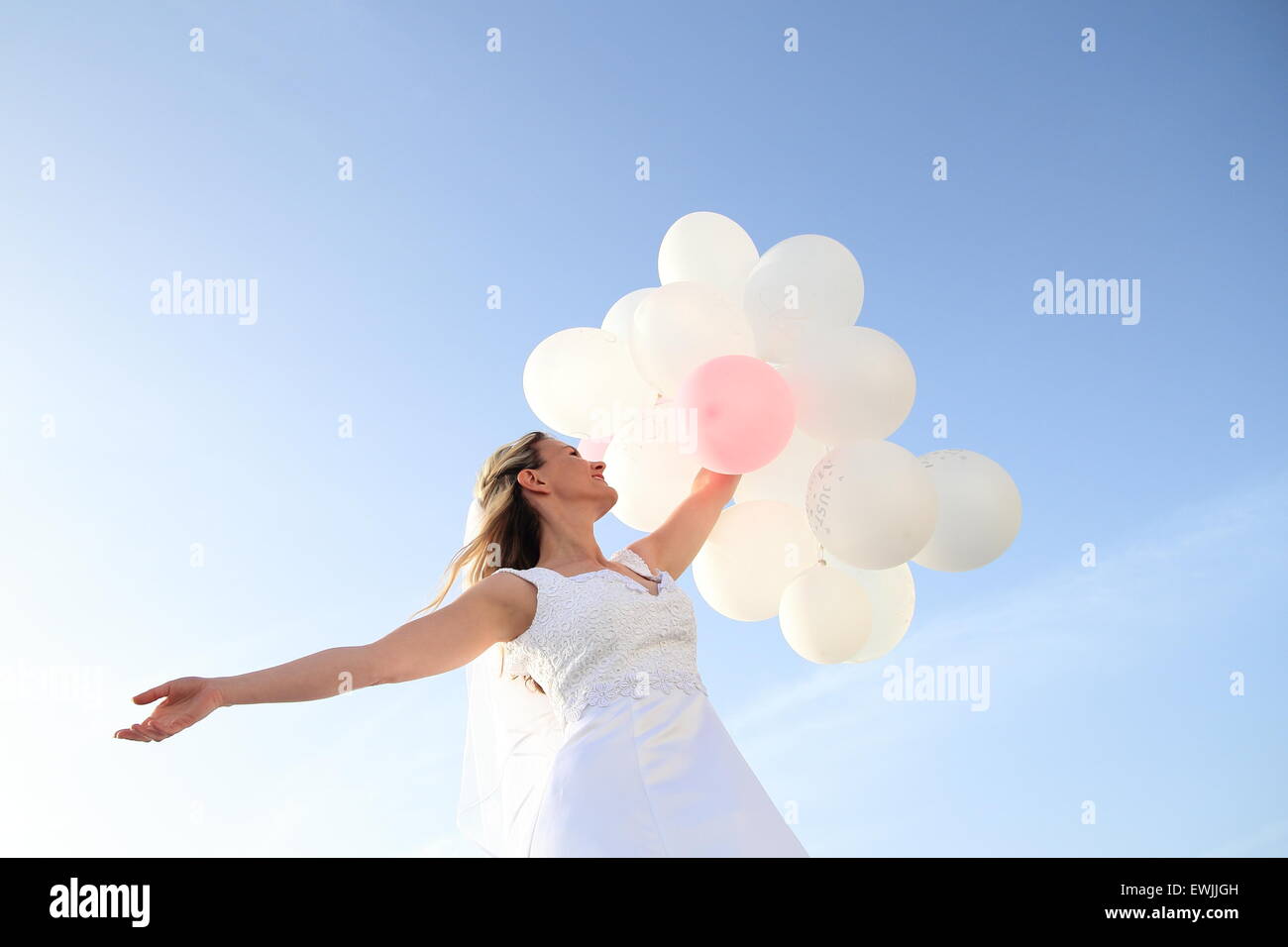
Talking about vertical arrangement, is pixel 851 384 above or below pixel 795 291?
below

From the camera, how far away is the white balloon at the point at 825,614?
3.54 metres

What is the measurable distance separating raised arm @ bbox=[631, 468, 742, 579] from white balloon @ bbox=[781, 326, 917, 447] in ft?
1.23

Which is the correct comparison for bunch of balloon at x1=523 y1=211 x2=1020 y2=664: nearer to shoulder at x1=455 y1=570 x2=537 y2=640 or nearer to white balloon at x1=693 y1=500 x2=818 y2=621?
white balloon at x1=693 y1=500 x2=818 y2=621

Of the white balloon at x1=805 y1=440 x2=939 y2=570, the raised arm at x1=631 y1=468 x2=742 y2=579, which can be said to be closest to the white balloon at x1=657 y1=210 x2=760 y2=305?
the raised arm at x1=631 y1=468 x2=742 y2=579

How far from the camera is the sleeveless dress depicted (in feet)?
9.07

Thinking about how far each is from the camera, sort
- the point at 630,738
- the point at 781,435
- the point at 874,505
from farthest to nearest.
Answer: the point at 781,435, the point at 874,505, the point at 630,738

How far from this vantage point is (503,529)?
11.6 ft

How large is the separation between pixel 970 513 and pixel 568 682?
130cm

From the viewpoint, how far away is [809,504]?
3.38 metres

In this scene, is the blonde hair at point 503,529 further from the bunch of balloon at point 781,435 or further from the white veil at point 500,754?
the bunch of balloon at point 781,435

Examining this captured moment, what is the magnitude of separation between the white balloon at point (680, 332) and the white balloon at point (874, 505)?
500mm

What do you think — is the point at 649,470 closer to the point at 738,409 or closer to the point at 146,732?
the point at 738,409

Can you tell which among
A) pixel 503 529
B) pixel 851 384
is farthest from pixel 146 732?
pixel 851 384
